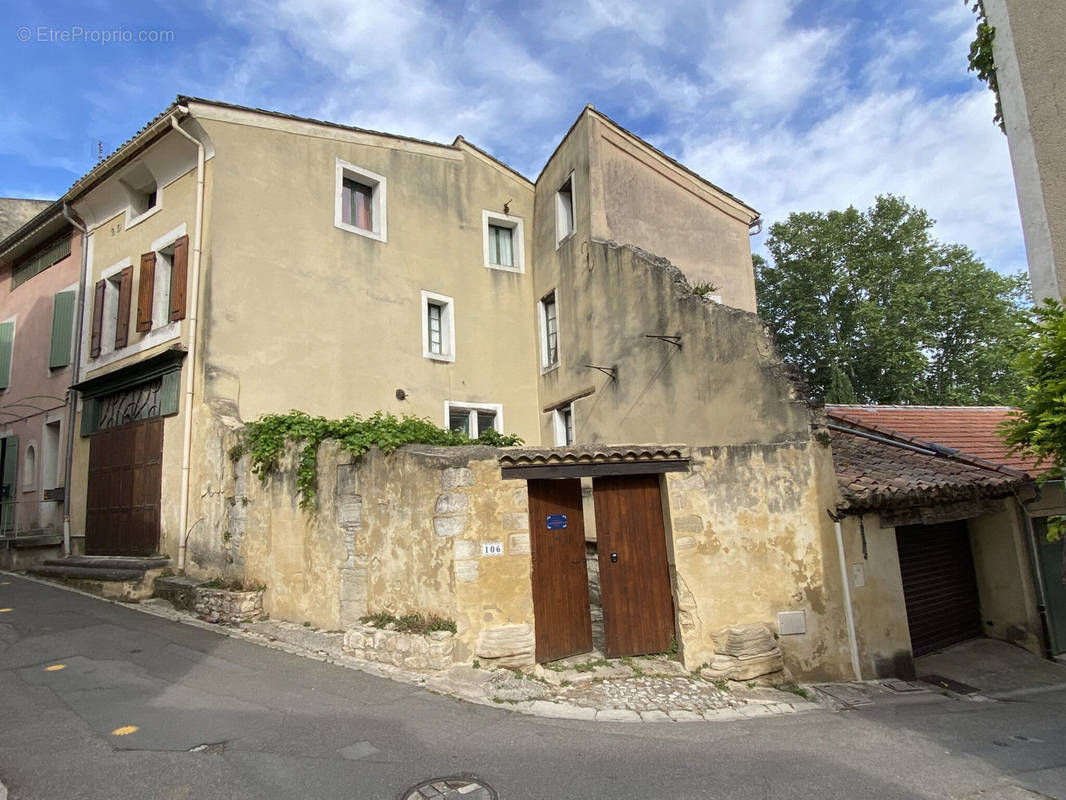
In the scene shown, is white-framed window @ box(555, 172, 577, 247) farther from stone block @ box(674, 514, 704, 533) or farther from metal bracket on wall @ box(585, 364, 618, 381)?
stone block @ box(674, 514, 704, 533)

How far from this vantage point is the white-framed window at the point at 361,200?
12.8 metres

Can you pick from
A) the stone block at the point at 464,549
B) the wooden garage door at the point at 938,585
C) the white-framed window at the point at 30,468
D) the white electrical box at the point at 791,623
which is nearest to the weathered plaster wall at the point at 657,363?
the white electrical box at the point at 791,623

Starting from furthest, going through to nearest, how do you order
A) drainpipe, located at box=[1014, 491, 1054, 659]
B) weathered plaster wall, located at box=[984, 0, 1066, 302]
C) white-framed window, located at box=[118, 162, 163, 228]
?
white-framed window, located at box=[118, 162, 163, 228] < drainpipe, located at box=[1014, 491, 1054, 659] < weathered plaster wall, located at box=[984, 0, 1066, 302]

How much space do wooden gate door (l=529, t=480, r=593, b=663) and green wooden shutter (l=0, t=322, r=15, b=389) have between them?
16.3 metres

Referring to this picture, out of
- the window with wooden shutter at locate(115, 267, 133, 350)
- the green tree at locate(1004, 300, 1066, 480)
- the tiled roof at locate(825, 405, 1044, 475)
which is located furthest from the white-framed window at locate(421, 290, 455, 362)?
the green tree at locate(1004, 300, 1066, 480)

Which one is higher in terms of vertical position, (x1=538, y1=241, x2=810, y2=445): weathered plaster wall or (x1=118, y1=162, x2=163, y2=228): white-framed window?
(x1=118, y1=162, x2=163, y2=228): white-framed window

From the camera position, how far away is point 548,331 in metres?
14.7

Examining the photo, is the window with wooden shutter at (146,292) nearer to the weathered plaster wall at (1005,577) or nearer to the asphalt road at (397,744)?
the asphalt road at (397,744)

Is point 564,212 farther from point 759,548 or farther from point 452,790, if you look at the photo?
point 452,790

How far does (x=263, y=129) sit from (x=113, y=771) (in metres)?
11.0

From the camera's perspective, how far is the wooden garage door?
9336 mm

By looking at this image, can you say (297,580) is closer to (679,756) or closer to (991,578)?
(679,756)

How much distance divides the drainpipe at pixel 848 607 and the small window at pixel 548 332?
768cm

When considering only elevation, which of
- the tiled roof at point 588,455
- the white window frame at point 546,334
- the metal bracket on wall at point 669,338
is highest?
the white window frame at point 546,334
